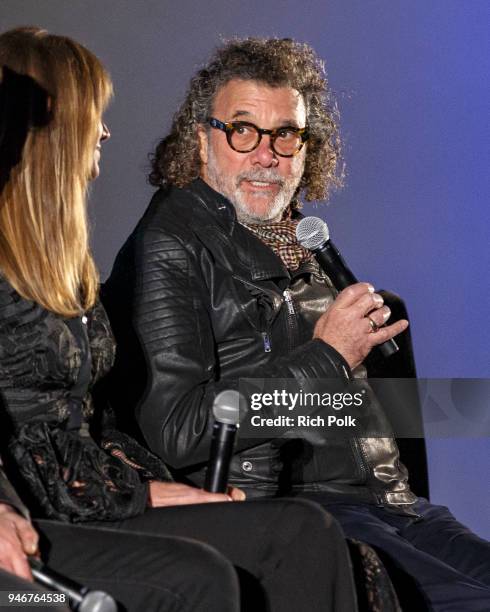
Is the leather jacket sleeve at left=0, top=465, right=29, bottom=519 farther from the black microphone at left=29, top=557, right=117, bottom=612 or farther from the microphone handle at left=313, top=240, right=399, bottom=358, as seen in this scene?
the microphone handle at left=313, top=240, right=399, bottom=358

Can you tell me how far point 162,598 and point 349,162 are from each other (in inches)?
81.9

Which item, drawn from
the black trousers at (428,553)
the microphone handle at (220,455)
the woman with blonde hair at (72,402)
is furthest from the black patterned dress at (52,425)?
the black trousers at (428,553)

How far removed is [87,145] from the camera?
1798 millimetres

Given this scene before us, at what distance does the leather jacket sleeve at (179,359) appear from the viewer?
7.04 ft

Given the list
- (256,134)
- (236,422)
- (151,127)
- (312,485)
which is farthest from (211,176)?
(236,422)

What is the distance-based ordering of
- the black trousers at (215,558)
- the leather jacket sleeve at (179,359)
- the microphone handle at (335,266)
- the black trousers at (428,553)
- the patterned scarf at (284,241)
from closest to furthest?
the black trousers at (215,558) → the black trousers at (428,553) → the leather jacket sleeve at (179,359) → the microphone handle at (335,266) → the patterned scarf at (284,241)

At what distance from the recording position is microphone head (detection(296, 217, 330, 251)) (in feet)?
7.51

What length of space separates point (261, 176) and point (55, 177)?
0.83 m

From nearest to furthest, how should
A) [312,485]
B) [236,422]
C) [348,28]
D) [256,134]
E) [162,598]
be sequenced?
A: [162,598], [236,422], [312,485], [256,134], [348,28]

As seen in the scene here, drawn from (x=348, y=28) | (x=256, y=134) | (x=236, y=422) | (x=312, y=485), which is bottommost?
(x=312, y=485)

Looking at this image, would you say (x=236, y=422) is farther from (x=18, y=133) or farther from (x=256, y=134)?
(x=256, y=134)

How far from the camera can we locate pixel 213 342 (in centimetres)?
228

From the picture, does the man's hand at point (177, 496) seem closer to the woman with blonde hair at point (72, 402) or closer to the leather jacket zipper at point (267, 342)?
the woman with blonde hair at point (72, 402)

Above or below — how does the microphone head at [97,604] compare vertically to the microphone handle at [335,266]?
below
